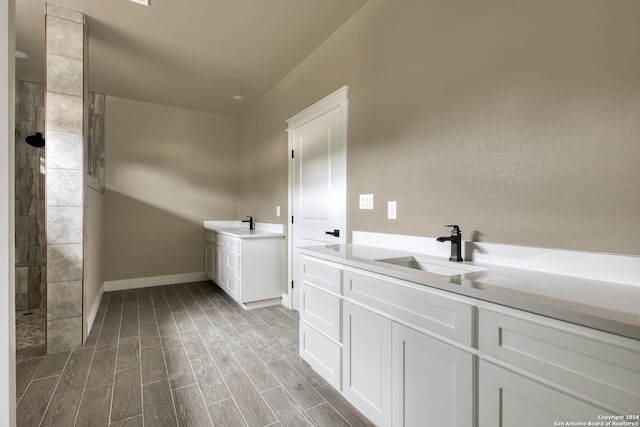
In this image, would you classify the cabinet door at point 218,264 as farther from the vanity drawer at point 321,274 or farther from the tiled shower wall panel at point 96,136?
the vanity drawer at point 321,274

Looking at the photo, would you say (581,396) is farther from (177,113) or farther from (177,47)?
(177,113)

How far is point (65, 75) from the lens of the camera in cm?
245

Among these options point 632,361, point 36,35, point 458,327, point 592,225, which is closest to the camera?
point 632,361

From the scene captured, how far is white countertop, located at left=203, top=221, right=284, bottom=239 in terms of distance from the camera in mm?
3452

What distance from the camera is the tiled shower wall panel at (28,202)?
11.9ft

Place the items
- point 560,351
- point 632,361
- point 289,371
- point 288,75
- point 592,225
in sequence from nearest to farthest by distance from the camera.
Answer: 1. point 632,361
2. point 560,351
3. point 592,225
4. point 289,371
5. point 288,75

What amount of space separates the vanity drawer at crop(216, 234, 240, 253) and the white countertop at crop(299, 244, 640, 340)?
7.54 feet

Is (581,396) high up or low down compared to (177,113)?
down

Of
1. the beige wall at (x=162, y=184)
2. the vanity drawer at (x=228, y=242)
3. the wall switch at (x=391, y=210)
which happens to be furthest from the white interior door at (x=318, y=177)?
the beige wall at (x=162, y=184)

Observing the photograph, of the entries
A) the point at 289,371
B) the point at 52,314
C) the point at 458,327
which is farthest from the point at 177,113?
the point at 458,327

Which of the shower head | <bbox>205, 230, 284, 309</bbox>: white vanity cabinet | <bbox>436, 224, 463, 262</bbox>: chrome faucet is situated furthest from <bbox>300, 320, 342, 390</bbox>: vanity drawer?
the shower head

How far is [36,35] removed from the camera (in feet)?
9.26

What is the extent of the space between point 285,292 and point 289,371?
1.45 m

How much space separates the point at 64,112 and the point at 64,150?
12.3 inches
